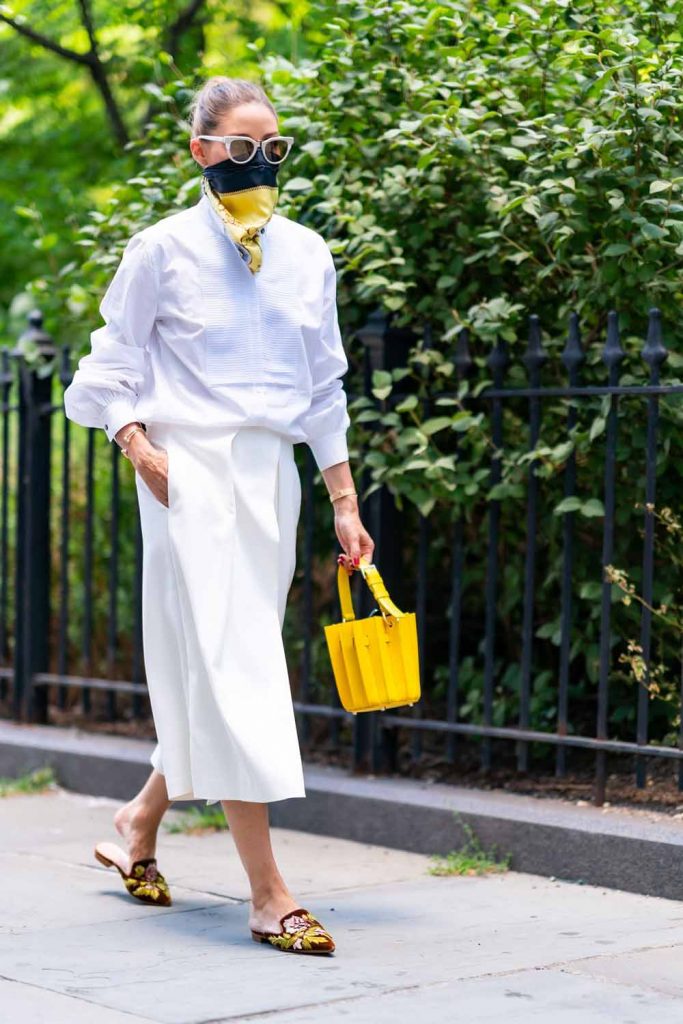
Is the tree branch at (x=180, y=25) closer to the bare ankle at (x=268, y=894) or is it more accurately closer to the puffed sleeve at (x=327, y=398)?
the puffed sleeve at (x=327, y=398)

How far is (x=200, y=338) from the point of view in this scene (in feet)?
12.4

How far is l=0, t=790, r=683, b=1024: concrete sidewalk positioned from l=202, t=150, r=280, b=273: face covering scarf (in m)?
1.66

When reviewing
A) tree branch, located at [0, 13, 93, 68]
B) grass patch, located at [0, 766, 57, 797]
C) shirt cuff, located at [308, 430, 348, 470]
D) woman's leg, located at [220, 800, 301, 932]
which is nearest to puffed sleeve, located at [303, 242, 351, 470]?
shirt cuff, located at [308, 430, 348, 470]

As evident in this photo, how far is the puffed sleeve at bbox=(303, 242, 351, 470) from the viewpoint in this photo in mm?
3994

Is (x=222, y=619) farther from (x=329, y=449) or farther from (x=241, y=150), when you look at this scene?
(x=241, y=150)

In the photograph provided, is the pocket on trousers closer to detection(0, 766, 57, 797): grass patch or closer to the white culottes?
the white culottes

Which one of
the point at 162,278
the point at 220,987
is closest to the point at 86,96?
the point at 162,278

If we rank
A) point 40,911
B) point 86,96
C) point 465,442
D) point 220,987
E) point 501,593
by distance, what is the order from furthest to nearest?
point 86,96, point 501,593, point 465,442, point 40,911, point 220,987

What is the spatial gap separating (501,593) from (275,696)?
195cm

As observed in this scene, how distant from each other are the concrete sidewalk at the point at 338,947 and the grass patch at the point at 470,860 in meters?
0.06

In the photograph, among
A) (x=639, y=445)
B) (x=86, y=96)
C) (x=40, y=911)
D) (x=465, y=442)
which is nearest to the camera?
(x=40, y=911)

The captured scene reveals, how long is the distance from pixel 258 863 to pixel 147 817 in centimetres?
54

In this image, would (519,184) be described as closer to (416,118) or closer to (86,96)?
(416,118)

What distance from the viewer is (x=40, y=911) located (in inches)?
160
